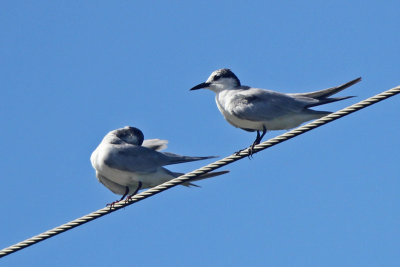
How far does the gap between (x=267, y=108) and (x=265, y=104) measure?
0.06 m

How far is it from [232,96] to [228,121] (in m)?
0.28

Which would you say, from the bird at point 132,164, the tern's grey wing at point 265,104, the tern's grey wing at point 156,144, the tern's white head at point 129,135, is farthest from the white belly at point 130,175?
the tern's grey wing at point 265,104

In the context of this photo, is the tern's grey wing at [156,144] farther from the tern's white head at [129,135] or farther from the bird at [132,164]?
the bird at [132,164]

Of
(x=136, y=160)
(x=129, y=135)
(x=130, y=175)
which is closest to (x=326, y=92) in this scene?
(x=136, y=160)

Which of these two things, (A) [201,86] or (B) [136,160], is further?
(A) [201,86]

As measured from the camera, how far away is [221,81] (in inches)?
425

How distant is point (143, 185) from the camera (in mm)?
10422

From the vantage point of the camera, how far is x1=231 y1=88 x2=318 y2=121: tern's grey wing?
968cm

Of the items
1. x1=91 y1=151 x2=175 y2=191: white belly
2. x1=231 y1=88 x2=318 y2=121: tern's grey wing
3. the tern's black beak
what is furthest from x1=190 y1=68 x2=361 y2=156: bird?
x1=91 y1=151 x2=175 y2=191: white belly

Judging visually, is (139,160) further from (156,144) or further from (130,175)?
(156,144)

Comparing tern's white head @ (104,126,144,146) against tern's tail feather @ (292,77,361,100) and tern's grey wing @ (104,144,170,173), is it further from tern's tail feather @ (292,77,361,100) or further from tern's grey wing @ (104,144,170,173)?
tern's tail feather @ (292,77,361,100)

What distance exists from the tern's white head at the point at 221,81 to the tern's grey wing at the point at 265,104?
622 mm

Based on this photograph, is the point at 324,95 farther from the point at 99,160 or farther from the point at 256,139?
the point at 99,160

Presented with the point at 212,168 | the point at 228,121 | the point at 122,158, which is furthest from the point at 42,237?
the point at 228,121
